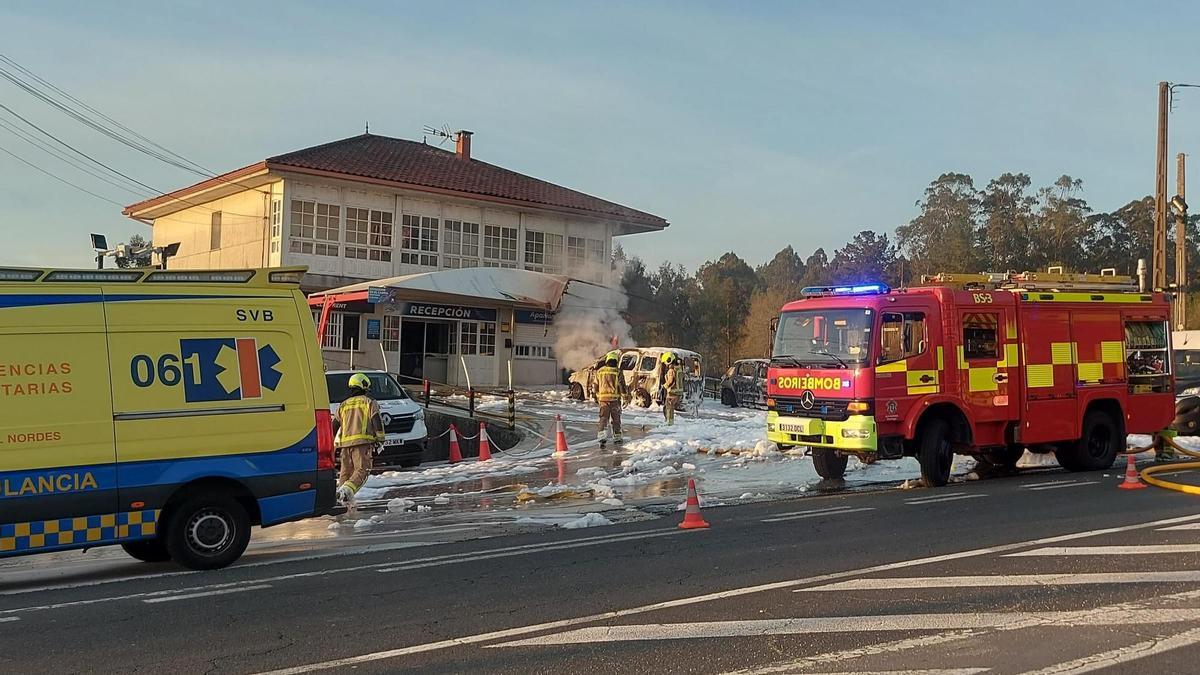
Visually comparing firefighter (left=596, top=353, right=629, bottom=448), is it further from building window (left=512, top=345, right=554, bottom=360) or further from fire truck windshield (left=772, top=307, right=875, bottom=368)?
building window (left=512, top=345, right=554, bottom=360)

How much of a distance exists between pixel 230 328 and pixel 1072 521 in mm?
8361

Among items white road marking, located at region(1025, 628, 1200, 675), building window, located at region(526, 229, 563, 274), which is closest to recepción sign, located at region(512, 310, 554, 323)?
building window, located at region(526, 229, 563, 274)

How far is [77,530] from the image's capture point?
7984mm

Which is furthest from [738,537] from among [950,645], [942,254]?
[942,254]

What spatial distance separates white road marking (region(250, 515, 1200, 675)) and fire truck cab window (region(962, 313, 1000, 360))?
179 inches

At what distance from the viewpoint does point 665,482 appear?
15273 mm

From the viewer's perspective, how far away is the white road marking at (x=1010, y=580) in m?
7.33

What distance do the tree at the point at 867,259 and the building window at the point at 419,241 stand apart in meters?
29.3

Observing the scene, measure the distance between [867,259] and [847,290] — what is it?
4695 centimetres

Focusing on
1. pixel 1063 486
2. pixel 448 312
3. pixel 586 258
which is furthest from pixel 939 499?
pixel 586 258

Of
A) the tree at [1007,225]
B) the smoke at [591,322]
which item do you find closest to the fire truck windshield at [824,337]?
the smoke at [591,322]

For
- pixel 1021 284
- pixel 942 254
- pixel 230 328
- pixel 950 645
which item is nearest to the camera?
pixel 950 645

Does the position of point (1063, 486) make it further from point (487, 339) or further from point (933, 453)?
point (487, 339)

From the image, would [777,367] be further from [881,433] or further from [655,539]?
[655,539]
